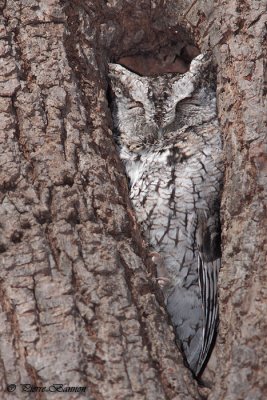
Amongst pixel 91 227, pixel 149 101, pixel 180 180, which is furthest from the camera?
pixel 149 101

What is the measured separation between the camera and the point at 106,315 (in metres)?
1.91

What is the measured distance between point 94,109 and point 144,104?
443 millimetres

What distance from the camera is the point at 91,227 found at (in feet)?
6.77

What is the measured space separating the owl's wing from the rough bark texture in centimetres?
39

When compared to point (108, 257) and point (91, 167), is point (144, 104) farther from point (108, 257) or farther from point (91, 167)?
point (108, 257)

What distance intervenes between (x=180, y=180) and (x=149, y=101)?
40 cm

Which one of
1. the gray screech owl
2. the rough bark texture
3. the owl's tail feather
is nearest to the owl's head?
the gray screech owl

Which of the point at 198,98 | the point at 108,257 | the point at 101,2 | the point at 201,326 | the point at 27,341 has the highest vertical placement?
the point at 101,2

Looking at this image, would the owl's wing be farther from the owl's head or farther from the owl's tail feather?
the owl's head

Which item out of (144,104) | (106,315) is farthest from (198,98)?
(106,315)

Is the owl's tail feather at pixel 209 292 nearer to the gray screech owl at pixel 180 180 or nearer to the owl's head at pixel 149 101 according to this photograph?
the gray screech owl at pixel 180 180

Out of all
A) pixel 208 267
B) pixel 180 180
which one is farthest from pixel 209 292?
pixel 180 180

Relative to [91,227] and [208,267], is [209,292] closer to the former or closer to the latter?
[208,267]

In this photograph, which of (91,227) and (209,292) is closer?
(91,227)
